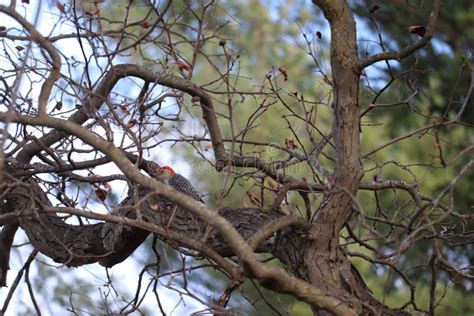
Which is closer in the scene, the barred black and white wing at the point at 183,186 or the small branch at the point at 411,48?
the small branch at the point at 411,48

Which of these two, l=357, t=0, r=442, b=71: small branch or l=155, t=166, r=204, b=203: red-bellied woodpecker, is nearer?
l=357, t=0, r=442, b=71: small branch

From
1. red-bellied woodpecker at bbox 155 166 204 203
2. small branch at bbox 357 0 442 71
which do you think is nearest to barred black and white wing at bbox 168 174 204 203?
red-bellied woodpecker at bbox 155 166 204 203

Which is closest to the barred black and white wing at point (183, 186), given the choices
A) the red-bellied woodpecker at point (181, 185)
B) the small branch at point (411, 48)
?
the red-bellied woodpecker at point (181, 185)

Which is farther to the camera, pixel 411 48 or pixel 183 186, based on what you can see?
pixel 183 186

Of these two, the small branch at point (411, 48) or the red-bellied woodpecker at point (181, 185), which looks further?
the red-bellied woodpecker at point (181, 185)

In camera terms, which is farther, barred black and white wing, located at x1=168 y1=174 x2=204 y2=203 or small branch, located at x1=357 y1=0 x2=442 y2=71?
barred black and white wing, located at x1=168 y1=174 x2=204 y2=203

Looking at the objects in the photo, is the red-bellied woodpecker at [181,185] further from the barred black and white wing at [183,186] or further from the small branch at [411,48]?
the small branch at [411,48]

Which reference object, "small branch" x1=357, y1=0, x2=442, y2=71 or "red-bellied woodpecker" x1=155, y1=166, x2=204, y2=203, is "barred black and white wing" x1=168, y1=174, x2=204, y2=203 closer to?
"red-bellied woodpecker" x1=155, y1=166, x2=204, y2=203

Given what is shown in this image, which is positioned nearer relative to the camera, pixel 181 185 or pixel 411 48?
pixel 411 48

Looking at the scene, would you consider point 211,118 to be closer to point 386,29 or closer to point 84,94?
point 84,94

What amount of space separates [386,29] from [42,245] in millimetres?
4204

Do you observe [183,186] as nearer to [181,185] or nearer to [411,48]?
[181,185]

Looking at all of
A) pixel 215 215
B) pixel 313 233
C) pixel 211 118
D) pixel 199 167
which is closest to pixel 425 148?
pixel 199 167

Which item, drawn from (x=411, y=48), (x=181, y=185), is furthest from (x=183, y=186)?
(x=411, y=48)
